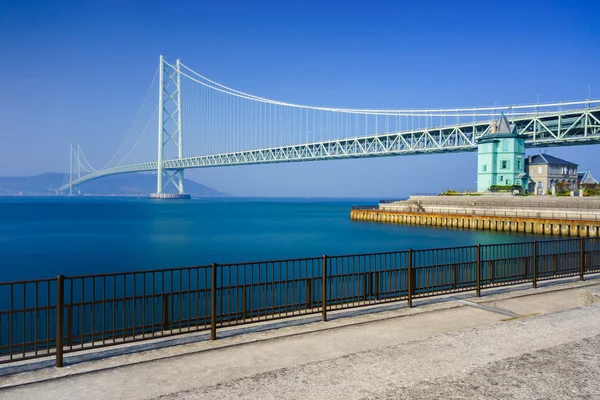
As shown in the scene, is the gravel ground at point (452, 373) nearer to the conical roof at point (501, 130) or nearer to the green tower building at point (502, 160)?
the green tower building at point (502, 160)

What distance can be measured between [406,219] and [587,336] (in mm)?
55834

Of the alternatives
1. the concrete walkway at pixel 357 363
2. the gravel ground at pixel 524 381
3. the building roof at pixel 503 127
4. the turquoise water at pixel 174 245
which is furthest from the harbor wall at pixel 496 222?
the gravel ground at pixel 524 381

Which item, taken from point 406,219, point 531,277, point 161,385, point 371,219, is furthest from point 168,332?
point 371,219

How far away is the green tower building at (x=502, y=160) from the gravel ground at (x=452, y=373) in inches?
2549

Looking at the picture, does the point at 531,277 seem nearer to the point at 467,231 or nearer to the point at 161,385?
the point at 161,385

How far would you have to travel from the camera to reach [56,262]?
3177 cm

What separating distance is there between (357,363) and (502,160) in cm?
6983

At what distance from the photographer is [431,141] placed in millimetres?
88438

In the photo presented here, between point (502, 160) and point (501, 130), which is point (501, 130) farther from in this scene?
point (502, 160)

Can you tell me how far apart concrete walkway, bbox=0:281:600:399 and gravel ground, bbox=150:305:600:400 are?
0.01 metres

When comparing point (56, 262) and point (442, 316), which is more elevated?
point (442, 316)

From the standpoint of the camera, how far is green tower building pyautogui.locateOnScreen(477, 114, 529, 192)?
6906 cm

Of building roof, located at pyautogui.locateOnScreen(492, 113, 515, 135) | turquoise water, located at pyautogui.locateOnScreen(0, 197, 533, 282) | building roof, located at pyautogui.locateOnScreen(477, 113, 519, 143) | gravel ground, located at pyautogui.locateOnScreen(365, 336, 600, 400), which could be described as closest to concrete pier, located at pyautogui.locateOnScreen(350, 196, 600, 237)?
turquoise water, located at pyautogui.locateOnScreen(0, 197, 533, 282)

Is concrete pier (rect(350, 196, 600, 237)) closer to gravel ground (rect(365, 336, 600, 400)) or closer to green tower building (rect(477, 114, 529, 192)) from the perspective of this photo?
green tower building (rect(477, 114, 529, 192))
